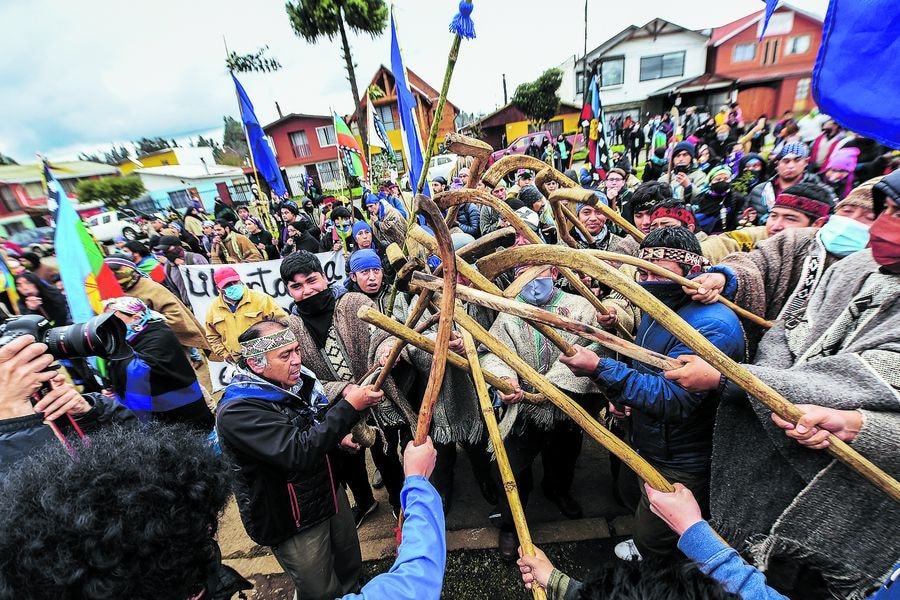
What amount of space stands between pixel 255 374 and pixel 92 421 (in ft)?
2.82

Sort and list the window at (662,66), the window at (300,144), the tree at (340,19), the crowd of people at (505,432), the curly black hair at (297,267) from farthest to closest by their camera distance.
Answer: the window at (300,144) < the window at (662,66) < the tree at (340,19) < the curly black hair at (297,267) < the crowd of people at (505,432)

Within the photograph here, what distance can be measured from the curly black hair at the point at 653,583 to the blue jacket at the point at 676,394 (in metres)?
0.75

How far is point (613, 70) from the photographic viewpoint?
3055 cm

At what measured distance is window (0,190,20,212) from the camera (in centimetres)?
3070

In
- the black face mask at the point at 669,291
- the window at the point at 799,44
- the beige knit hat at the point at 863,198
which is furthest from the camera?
the window at the point at 799,44

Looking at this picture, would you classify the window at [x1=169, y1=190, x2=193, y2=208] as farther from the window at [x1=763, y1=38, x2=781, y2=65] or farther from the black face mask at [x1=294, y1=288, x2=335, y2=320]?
the window at [x1=763, y1=38, x2=781, y2=65]

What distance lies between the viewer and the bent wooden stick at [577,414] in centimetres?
138

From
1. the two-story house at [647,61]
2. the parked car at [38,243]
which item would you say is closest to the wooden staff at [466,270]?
the parked car at [38,243]

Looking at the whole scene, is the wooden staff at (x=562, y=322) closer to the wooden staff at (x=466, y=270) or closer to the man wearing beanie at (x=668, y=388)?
the wooden staff at (x=466, y=270)

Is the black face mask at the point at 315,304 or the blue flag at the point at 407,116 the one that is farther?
the blue flag at the point at 407,116

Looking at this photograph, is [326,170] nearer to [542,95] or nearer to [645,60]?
[542,95]

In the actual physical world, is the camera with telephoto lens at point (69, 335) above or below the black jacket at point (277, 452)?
above

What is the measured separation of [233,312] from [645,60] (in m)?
37.7

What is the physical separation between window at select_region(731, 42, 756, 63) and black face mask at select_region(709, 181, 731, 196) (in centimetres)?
3384
